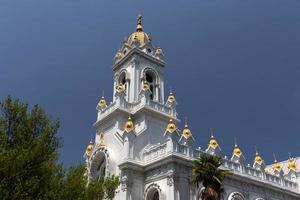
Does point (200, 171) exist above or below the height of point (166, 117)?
below

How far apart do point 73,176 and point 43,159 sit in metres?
2.84

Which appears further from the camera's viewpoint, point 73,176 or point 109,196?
point 109,196

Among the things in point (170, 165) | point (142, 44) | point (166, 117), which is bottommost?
point (170, 165)

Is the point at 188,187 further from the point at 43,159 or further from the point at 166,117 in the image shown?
the point at 43,159

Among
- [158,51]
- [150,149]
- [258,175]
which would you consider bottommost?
[258,175]

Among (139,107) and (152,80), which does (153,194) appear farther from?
(152,80)

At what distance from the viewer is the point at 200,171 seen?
101 ft

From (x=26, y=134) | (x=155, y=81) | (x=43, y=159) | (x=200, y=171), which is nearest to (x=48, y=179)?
(x=43, y=159)

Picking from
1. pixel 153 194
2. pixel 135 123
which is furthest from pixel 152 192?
pixel 135 123

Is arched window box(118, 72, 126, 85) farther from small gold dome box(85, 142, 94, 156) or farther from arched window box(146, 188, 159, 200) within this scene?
arched window box(146, 188, 159, 200)

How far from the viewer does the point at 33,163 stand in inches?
950

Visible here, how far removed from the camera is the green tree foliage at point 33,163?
22484mm

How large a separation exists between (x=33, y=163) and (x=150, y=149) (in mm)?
20737

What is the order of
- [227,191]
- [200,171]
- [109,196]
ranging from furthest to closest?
[227,191] < [200,171] < [109,196]
